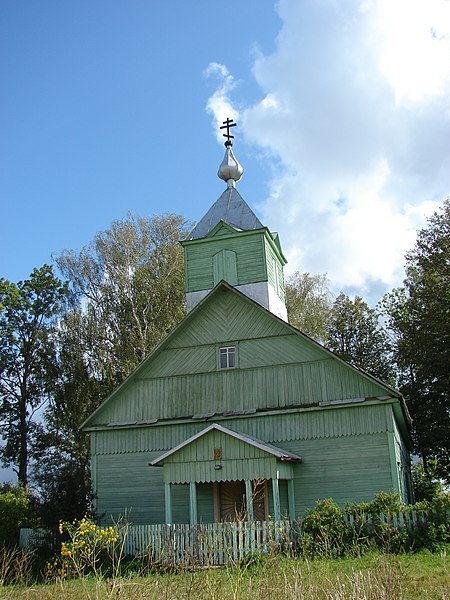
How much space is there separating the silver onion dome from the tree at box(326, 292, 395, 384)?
14762 mm

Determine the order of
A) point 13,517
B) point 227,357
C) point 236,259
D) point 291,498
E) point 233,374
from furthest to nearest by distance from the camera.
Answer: point 236,259 < point 13,517 < point 227,357 < point 233,374 < point 291,498

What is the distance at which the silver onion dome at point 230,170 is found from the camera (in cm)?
2809

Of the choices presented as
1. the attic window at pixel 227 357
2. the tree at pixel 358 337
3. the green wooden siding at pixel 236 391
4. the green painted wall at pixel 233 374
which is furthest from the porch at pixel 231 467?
the tree at pixel 358 337

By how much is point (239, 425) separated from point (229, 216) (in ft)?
30.3

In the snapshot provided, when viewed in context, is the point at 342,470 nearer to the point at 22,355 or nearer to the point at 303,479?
the point at 303,479

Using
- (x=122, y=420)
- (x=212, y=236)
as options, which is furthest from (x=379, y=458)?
(x=212, y=236)

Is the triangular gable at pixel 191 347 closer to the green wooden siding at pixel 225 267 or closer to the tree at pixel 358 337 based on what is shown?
the green wooden siding at pixel 225 267

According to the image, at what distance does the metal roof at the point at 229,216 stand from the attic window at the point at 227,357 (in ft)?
18.6

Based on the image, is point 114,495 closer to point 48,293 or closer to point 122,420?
point 122,420

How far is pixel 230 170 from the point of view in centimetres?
2812

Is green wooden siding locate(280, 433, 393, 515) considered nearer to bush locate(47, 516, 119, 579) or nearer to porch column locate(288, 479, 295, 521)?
porch column locate(288, 479, 295, 521)

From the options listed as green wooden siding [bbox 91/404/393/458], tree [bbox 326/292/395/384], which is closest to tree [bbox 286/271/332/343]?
tree [bbox 326/292/395/384]

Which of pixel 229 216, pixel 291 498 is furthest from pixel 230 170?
pixel 291 498

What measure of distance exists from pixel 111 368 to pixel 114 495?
12846mm
